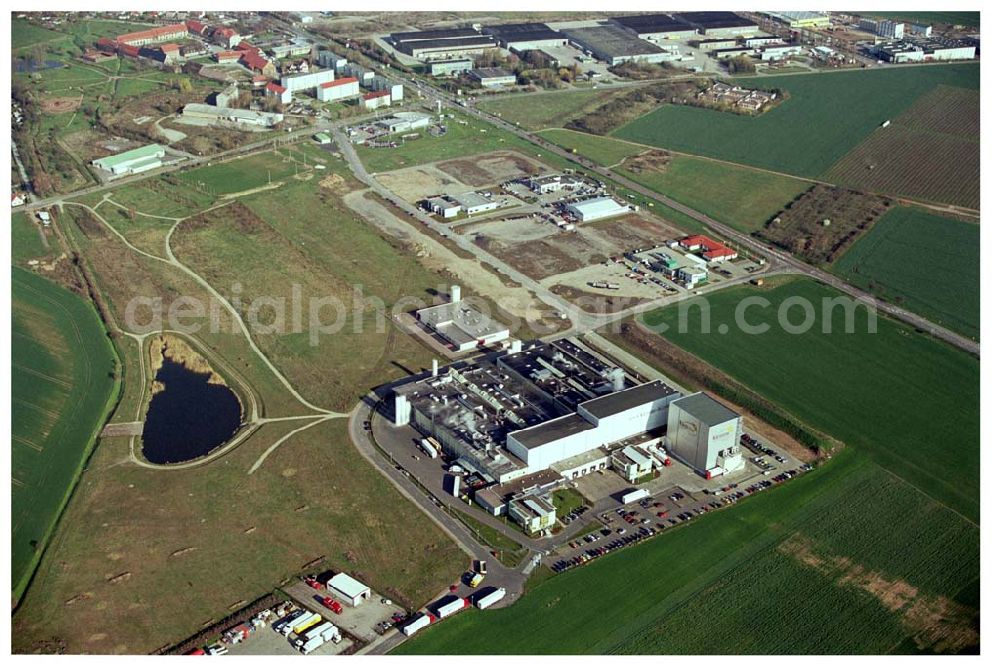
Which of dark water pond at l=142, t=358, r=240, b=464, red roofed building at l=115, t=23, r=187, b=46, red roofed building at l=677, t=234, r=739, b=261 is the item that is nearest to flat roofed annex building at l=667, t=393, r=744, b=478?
dark water pond at l=142, t=358, r=240, b=464

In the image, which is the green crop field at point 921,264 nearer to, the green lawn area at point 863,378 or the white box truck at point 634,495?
the green lawn area at point 863,378

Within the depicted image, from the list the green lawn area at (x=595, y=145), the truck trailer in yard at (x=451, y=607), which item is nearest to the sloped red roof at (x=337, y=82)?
the green lawn area at (x=595, y=145)

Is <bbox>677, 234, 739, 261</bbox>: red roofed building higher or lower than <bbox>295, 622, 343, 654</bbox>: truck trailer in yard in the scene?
higher

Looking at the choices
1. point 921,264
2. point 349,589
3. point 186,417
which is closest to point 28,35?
point 186,417

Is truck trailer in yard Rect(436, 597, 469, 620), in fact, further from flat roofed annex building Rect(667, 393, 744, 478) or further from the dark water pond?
the dark water pond

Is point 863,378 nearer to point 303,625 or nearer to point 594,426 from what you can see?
point 594,426

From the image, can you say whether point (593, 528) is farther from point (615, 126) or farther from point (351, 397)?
point (615, 126)

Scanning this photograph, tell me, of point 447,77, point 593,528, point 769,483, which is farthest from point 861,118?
point 593,528
